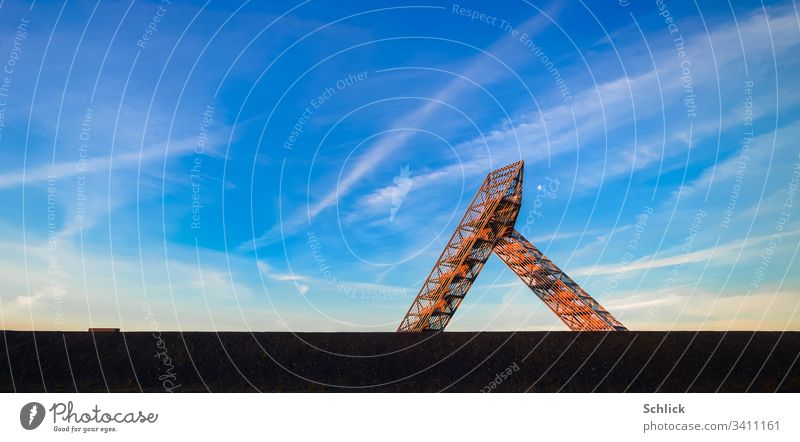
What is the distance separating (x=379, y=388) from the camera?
8586 millimetres

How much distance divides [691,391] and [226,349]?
7.82 meters

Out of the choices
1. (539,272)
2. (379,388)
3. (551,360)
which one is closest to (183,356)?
(379,388)

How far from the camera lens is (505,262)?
26203 millimetres

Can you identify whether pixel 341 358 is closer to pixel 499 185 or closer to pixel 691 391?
pixel 691 391

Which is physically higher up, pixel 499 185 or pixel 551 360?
pixel 499 185

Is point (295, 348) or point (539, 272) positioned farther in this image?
point (539, 272)

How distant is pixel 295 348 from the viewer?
8.68m

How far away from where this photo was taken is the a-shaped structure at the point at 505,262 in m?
24.6

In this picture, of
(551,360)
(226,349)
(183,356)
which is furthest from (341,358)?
(551,360)

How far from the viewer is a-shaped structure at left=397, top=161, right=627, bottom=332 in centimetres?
2458
